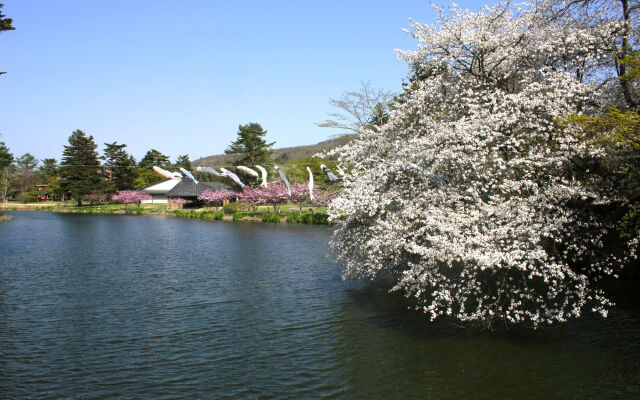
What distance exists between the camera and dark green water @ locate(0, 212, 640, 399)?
862 centimetres

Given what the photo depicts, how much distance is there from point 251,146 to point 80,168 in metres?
28.1

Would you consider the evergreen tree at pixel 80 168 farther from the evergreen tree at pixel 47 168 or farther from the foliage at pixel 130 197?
the evergreen tree at pixel 47 168

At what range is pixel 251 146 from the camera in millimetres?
67500

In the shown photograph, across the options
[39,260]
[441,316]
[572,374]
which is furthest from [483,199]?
[39,260]

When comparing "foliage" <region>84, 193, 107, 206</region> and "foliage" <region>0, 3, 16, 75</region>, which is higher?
"foliage" <region>0, 3, 16, 75</region>

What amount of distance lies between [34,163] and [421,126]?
439 feet

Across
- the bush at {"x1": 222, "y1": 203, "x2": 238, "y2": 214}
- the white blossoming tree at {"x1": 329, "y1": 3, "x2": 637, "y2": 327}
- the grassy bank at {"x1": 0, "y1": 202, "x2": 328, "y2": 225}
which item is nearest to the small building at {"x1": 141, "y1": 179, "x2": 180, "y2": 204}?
the grassy bank at {"x1": 0, "y1": 202, "x2": 328, "y2": 225}

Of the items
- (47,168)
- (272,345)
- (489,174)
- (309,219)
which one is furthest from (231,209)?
(47,168)

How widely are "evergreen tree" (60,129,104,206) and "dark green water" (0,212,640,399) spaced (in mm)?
59617

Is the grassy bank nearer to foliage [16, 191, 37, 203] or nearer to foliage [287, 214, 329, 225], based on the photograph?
foliage [287, 214, 329, 225]

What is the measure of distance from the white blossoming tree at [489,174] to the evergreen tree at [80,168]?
6736 centimetres

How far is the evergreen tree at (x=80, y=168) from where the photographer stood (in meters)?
72.0

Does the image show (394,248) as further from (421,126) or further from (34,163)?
(34,163)

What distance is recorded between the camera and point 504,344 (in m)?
10.5
